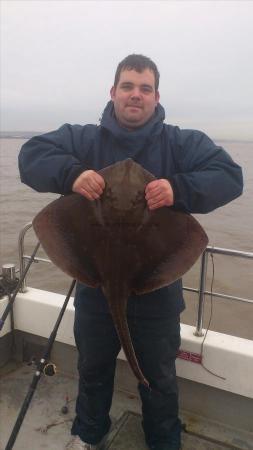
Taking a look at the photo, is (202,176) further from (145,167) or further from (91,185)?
(91,185)

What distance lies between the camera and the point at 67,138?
10.0ft

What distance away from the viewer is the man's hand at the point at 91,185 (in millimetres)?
2518

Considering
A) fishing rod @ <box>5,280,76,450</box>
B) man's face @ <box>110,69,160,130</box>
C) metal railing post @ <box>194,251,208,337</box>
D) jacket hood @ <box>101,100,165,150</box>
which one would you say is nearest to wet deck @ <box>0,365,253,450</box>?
fishing rod @ <box>5,280,76,450</box>

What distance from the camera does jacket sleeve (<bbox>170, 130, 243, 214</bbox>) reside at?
8.73ft

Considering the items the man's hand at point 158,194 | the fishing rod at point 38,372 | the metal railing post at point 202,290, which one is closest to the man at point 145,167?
the man's hand at point 158,194

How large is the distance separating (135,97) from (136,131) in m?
0.24

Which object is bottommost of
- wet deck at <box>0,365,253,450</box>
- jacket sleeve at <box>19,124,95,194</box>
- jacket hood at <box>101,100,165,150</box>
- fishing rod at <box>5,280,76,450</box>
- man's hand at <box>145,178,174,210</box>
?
wet deck at <box>0,365,253,450</box>

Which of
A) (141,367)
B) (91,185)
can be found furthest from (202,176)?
(141,367)

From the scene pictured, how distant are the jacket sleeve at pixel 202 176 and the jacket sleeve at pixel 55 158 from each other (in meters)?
0.66

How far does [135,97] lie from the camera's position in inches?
116

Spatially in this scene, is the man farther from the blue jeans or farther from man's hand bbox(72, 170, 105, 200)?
man's hand bbox(72, 170, 105, 200)

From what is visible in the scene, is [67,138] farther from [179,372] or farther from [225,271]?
[225,271]

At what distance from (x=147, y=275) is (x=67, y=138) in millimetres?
1176

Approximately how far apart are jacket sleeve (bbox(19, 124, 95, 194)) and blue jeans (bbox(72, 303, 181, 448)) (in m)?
0.99
